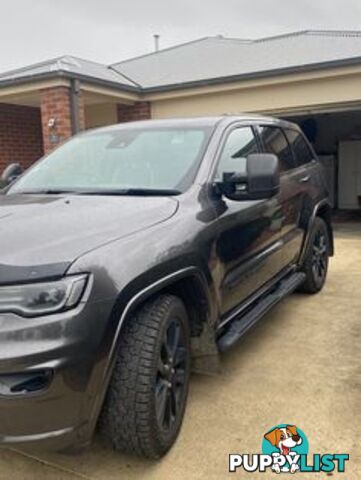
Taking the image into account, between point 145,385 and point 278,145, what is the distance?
9.34 feet

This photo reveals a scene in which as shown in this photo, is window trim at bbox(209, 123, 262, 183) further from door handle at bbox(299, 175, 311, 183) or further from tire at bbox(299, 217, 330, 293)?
tire at bbox(299, 217, 330, 293)

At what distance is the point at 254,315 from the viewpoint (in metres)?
3.65

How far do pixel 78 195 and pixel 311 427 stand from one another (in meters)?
1.90

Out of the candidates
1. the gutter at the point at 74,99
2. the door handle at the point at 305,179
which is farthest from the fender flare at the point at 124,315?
the gutter at the point at 74,99

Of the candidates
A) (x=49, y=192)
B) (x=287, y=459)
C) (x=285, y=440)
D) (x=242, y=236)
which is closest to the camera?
(x=287, y=459)

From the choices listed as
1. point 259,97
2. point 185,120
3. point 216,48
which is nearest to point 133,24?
point 216,48

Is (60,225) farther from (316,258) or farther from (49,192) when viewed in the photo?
(316,258)

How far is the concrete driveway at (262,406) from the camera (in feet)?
8.39

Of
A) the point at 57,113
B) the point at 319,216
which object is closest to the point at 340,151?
the point at 57,113

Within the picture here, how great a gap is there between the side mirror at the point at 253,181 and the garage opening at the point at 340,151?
1324 cm

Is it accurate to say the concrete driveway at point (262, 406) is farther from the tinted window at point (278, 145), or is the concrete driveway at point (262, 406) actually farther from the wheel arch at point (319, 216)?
the tinted window at point (278, 145)

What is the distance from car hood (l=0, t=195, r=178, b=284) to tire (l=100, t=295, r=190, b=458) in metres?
0.42

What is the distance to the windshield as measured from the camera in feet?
10.4

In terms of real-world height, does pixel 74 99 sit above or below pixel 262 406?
above
